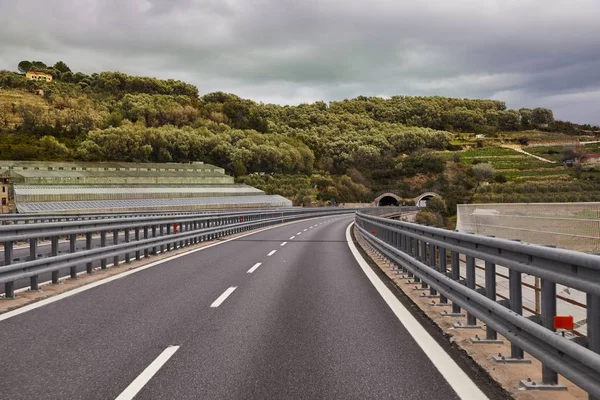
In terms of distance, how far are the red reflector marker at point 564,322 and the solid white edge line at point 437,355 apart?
814 millimetres

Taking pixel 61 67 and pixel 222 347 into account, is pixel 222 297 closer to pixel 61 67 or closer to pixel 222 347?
pixel 222 347

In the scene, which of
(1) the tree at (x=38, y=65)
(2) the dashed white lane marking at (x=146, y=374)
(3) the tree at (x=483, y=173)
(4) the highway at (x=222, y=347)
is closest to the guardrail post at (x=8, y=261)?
(4) the highway at (x=222, y=347)

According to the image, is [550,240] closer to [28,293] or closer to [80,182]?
[28,293]

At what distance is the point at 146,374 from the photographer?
484 cm

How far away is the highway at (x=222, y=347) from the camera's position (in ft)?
14.7

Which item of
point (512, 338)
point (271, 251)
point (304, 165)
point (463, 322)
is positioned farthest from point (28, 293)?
point (304, 165)

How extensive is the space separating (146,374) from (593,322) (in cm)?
361

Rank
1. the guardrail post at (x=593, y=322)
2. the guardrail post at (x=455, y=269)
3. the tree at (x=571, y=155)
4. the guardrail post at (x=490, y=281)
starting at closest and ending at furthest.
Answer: the guardrail post at (x=593, y=322), the guardrail post at (x=490, y=281), the guardrail post at (x=455, y=269), the tree at (x=571, y=155)

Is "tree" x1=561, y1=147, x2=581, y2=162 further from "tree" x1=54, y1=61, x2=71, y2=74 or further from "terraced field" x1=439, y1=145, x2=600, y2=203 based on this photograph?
"tree" x1=54, y1=61, x2=71, y2=74

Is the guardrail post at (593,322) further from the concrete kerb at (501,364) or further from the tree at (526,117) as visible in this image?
the tree at (526,117)

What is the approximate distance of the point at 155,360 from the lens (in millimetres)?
5293

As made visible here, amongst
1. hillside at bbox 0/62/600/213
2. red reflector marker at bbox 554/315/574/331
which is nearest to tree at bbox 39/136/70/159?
hillside at bbox 0/62/600/213

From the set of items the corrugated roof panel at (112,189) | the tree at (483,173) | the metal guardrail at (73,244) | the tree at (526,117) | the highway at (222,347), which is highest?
the tree at (526,117)

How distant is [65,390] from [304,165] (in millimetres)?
100130
